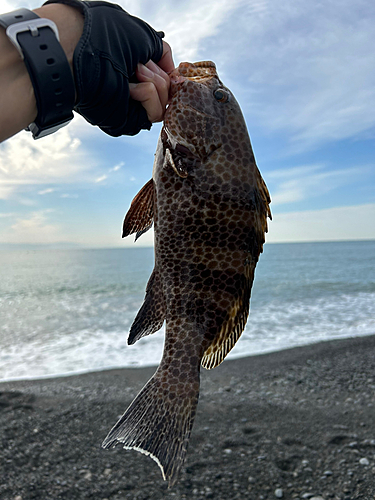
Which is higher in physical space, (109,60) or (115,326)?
(109,60)

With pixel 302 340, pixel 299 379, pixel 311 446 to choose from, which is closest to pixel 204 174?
pixel 311 446

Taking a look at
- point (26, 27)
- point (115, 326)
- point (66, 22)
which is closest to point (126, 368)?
point (115, 326)

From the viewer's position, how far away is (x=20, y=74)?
177cm

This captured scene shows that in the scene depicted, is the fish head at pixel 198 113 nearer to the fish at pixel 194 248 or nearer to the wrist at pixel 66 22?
the fish at pixel 194 248

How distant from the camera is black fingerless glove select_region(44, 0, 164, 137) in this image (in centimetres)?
194

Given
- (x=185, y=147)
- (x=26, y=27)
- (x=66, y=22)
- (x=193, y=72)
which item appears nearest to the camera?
(x=26, y=27)

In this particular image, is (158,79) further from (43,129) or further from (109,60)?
(43,129)

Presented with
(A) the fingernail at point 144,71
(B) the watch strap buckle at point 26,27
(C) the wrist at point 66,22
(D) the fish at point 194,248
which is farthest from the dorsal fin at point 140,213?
(B) the watch strap buckle at point 26,27

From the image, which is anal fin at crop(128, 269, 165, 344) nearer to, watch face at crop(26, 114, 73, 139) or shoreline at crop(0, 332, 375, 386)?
watch face at crop(26, 114, 73, 139)

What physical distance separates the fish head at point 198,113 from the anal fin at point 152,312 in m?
0.82

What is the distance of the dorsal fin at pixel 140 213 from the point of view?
8.30ft

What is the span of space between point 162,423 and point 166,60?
2251 millimetres

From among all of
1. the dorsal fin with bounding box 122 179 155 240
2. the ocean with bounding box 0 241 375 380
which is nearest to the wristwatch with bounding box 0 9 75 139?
the dorsal fin with bounding box 122 179 155 240

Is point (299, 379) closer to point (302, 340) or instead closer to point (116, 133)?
point (302, 340)
